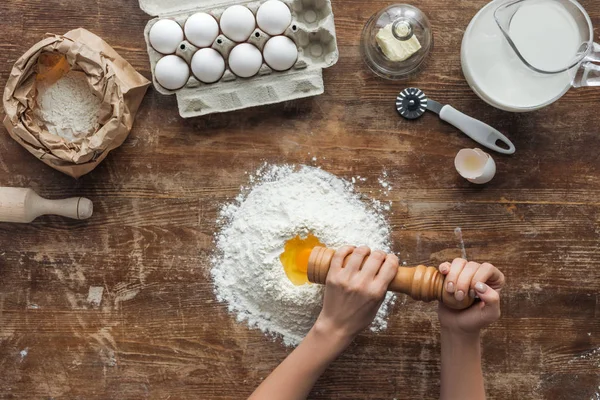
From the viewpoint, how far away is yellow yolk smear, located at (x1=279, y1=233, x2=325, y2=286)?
4.09 ft

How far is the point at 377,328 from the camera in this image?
1303mm

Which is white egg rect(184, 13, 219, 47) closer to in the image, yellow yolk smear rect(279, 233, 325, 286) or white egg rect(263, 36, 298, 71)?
white egg rect(263, 36, 298, 71)

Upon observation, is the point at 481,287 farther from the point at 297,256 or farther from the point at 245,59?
the point at 245,59

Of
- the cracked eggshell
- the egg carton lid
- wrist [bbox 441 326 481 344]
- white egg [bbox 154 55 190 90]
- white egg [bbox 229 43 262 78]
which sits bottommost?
wrist [bbox 441 326 481 344]

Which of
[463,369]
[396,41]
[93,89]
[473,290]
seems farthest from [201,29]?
[463,369]

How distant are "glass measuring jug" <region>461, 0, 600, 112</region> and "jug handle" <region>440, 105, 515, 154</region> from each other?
61mm

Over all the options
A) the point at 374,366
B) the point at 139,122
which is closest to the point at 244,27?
the point at 139,122

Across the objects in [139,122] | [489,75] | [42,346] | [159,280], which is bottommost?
[42,346]

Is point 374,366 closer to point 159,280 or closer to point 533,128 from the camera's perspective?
point 159,280

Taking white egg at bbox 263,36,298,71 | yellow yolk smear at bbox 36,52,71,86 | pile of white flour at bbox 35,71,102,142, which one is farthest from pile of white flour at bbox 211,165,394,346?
yellow yolk smear at bbox 36,52,71,86

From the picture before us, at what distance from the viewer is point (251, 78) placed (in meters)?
1.26

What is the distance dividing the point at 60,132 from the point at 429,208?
820mm

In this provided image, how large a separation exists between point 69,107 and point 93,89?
3.3 inches

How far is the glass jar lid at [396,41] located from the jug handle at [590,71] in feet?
1.02
